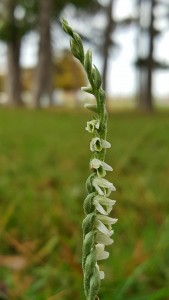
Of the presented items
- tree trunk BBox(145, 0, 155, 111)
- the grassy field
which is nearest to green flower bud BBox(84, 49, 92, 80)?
the grassy field

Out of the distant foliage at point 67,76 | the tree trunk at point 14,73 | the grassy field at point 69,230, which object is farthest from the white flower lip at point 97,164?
the distant foliage at point 67,76

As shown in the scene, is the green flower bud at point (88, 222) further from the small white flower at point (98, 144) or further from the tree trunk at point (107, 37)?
the tree trunk at point (107, 37)

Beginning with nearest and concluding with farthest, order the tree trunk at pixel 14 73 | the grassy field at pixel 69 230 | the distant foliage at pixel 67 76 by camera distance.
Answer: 1. the grassy field at pixel 69 230
2. the tree trunk at pixel 14 73
3. the distant foliage at pixel 67 76

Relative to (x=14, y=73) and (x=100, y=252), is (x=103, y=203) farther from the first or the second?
(x=14, y=73)

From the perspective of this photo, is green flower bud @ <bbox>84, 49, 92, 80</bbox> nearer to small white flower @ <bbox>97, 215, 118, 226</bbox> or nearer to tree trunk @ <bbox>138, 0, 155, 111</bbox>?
small white flower @ <bbox>97, 215, 118, 226</bbox>

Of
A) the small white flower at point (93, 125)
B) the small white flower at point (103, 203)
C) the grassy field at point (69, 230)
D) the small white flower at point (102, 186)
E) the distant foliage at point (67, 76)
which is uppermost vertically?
the distant foliage at point (67, 76)

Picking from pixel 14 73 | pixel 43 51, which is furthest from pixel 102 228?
pixel 14 73
